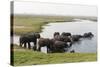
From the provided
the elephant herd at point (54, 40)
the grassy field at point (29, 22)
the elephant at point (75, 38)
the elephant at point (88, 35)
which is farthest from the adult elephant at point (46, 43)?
the elephant at point (88, 35)

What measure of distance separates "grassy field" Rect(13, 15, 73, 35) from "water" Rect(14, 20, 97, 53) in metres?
0.06

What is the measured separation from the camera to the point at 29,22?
2.20 meters

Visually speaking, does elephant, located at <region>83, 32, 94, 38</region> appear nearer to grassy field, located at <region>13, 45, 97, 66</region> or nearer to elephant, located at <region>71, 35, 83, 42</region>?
elephant, located at <region>71, 35, 83, 42</region>

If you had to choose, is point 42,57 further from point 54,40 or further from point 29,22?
point 29,22

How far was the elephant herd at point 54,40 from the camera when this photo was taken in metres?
2.20

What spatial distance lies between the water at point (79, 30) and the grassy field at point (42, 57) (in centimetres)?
7

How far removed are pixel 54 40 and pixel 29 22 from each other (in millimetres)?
345

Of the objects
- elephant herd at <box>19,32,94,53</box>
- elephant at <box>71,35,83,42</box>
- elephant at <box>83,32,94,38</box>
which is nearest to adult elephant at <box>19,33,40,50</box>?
elephant herd at <box>19,32,94,53</box>

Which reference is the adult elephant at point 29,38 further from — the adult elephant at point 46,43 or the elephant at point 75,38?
the elephant at point 75,38

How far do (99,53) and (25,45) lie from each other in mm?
921

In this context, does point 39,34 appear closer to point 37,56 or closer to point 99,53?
point 37,56

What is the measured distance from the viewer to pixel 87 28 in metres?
2.43

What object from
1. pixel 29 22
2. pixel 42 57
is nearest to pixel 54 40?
pixel 42 57

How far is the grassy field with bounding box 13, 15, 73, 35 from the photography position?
215cm
